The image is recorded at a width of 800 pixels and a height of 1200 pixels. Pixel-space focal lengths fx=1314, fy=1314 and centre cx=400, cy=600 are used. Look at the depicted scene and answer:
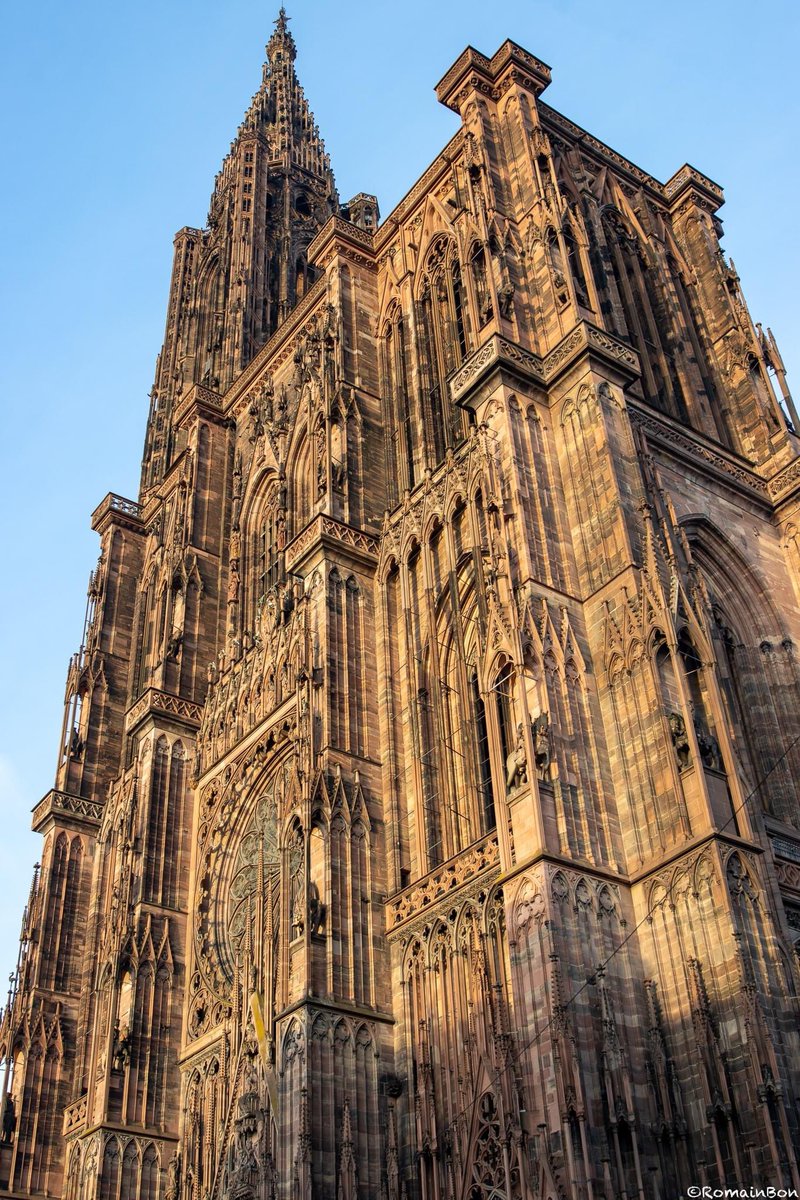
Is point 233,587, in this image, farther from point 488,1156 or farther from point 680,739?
point 488,1156

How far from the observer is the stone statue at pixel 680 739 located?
18.9 meters

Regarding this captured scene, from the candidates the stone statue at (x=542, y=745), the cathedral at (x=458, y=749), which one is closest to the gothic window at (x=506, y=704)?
the cathedral at (x=458, y=749)

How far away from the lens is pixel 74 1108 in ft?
97.9

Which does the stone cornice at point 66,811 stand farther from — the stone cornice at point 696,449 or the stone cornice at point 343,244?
the stone cornice at point 696,449

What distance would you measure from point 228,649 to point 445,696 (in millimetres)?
9515

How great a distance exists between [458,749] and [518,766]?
493cm

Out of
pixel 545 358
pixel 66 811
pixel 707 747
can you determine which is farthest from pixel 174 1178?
pixel 545 358

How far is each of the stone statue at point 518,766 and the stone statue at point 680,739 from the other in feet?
7.14

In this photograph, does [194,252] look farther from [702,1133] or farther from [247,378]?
[702,1133]

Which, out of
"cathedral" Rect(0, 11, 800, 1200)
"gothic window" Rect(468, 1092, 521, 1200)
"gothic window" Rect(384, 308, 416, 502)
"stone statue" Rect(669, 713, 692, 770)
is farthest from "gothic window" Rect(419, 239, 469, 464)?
"gothic window" Rect(468, 1092, 521, 1200)

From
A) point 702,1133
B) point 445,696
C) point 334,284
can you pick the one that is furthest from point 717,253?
point 702,1133

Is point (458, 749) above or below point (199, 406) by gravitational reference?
below

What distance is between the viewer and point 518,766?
19578 millimetres

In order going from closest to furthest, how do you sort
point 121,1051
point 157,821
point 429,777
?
1. point 429,777
2. point 121,1051
3. point 157,821
